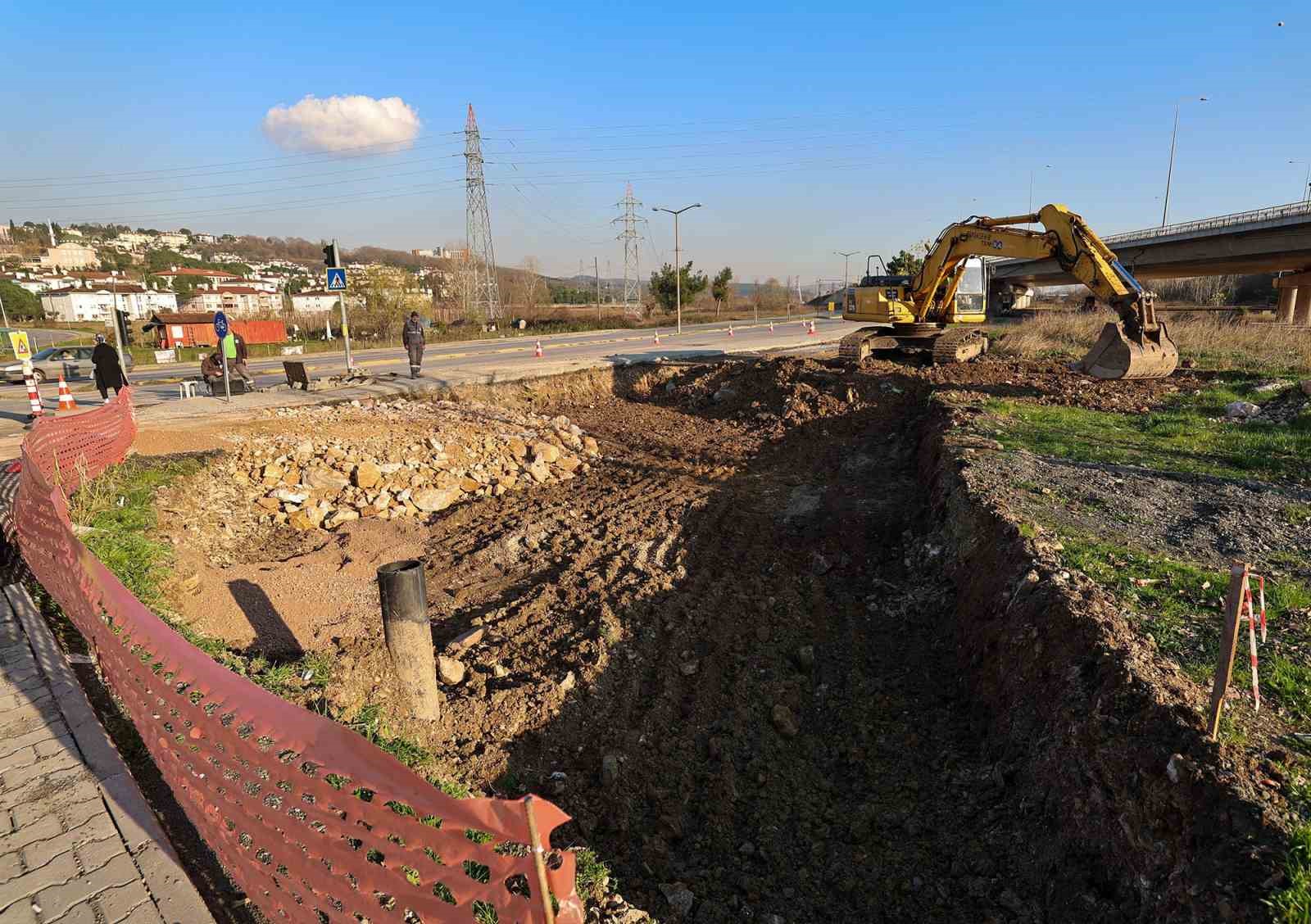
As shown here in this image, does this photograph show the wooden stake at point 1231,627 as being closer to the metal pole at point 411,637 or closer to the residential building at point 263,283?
the metal pole at point 411,637

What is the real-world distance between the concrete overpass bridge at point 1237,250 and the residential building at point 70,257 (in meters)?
145

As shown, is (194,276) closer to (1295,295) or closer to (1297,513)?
(1295,295)

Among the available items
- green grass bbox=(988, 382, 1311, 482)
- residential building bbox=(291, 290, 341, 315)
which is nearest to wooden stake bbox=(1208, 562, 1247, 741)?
green grass bbox=(988, 382, 1311, 482)

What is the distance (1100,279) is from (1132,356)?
1593 mm

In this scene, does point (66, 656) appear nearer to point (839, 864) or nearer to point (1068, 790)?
point (839, 864)

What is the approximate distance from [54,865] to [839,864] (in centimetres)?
385

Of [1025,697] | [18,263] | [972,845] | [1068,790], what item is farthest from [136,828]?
[18,263]

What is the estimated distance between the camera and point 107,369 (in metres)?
15.0

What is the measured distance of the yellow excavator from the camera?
12664mm

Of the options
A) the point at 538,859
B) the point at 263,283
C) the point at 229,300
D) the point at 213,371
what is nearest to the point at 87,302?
the point at 229,300

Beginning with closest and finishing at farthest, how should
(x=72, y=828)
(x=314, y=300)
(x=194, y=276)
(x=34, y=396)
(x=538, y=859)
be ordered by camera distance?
(x=538, y=859)
(x=72, y=828)
(x=34, y=396)
(x=194, y=276)
(x=314, y=300)

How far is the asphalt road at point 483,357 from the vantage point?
1853 centimetres

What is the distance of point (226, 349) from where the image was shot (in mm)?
15133

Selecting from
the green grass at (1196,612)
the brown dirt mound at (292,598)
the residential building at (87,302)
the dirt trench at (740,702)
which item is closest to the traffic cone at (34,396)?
the brown dirt mound at (292,598)
